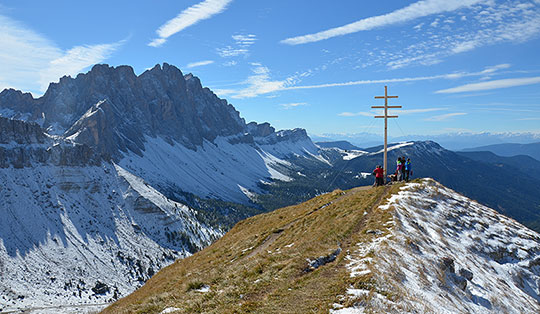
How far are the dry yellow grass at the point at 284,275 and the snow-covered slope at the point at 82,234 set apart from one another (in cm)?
10523

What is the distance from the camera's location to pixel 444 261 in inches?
782

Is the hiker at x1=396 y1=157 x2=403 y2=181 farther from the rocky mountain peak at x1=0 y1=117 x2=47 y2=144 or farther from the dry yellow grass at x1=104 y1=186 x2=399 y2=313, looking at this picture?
the rocky mountain peak at x1=0 y1=117 x2=47 y2=144

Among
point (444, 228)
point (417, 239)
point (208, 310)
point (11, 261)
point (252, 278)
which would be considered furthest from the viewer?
point (11, 261)

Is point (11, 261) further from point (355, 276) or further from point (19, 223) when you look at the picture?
point (355, 276)

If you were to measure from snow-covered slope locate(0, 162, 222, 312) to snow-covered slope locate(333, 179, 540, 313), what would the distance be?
377 ft

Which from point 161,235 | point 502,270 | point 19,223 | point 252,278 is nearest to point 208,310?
point 252,278

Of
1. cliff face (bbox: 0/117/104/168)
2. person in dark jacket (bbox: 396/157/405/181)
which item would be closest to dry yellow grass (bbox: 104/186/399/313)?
person in dark jacket (bbox: 396/157/405/181)

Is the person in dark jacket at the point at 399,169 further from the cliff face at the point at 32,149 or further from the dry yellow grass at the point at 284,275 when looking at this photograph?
the cliff face at the point at 32,149

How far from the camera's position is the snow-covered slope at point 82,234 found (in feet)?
361

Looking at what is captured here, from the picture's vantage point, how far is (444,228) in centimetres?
2583

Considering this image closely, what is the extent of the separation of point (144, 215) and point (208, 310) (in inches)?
6829

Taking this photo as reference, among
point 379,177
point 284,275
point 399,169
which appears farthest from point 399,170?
point 284,275

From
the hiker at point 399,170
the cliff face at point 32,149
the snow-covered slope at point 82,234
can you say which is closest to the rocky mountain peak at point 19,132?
the cliff face at point 32,149

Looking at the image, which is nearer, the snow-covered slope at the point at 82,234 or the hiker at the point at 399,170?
the hiker at the point at 399,170
